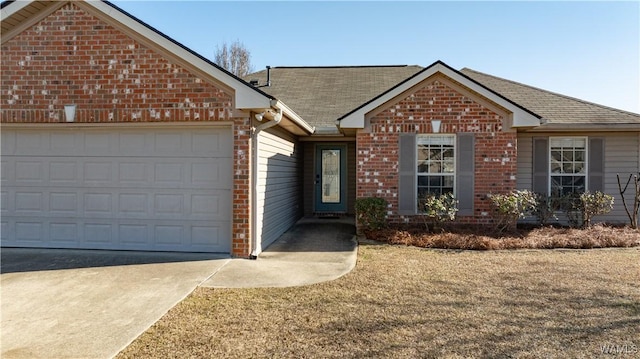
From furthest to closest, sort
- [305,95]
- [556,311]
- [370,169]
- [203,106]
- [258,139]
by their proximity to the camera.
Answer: [305,95], [370,169], [258,139], [203,106], [556,311]

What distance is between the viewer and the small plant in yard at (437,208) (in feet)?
29.3

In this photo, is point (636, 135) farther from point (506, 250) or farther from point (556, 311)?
point (556, 311)

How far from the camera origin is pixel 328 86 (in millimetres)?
14914

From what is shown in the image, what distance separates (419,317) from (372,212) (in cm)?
483

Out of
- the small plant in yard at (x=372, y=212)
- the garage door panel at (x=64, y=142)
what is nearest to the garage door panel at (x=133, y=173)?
the garage door panel at (x=64, y=142)

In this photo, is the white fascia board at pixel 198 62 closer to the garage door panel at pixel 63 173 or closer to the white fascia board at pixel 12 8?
the white fascia board at pixel 12 8

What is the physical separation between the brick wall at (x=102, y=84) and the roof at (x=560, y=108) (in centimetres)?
694

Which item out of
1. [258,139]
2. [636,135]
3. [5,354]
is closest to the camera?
[5,354]

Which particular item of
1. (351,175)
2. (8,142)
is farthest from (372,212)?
(8,142)

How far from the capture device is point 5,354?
351 cm

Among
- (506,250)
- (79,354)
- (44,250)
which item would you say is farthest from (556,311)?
(44,250)

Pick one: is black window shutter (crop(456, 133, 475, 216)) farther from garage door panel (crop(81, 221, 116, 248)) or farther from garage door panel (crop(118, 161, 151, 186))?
garage door panel (crop(81, 221, 116, 248))

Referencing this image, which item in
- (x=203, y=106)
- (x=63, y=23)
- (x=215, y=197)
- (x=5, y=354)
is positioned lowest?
(x=5, y=354)

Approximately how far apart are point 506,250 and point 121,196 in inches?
287
